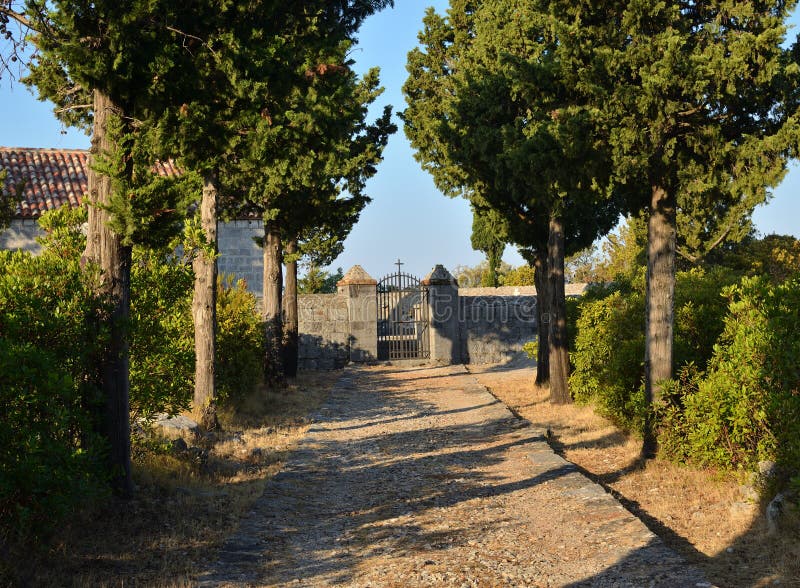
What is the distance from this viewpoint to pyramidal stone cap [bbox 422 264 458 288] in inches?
912

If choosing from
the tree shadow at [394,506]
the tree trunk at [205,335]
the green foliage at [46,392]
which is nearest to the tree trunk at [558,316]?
the tree shadow at [394,506]

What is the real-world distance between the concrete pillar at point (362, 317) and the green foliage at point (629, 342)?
10803 millimetres

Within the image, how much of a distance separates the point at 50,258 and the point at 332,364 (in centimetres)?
1727

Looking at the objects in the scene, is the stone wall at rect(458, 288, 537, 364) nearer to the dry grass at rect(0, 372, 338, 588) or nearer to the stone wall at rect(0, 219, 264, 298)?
the stone wall at rect(0, 219, 264, 298)

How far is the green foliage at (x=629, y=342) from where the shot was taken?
883cm

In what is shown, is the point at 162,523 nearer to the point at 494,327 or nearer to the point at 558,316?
the point at 558,316

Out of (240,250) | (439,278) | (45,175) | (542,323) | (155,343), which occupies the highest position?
(45,175)

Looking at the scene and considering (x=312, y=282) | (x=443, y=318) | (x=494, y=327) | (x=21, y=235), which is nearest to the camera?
(x=21, y=235)

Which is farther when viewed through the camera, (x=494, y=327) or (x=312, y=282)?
(x=312, y=282)

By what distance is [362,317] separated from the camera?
22.8 metres

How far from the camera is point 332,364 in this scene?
75.2 ft

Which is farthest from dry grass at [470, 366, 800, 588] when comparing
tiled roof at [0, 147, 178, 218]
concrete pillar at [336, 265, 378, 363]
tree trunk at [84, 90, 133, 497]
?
tiled roof at [0, 147, 178, 218]

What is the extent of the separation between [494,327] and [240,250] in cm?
872

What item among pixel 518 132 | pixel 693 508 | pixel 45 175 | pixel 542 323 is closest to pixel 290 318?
pixel 542 323
